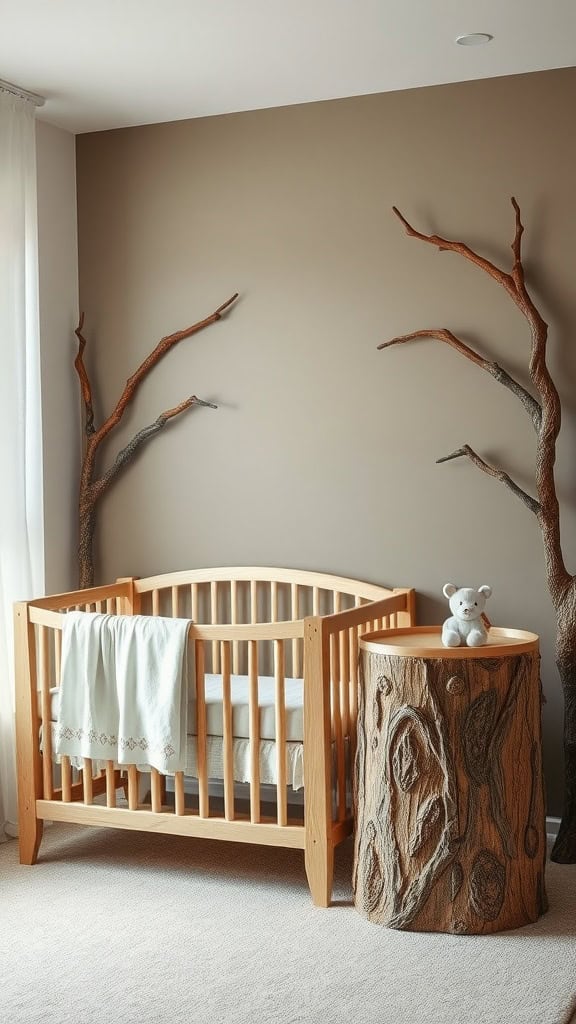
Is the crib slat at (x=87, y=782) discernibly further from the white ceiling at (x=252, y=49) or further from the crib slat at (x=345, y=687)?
the white ceiling at (x=252, y=49)

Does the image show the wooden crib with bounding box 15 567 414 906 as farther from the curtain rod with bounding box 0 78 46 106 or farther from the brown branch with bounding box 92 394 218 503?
the curtain rod with bounding box 0 78 46 106

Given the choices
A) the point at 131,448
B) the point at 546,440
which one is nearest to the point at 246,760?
the point at 546,440

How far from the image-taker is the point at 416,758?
9.01 ft

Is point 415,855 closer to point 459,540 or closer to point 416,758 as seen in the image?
point 416,758

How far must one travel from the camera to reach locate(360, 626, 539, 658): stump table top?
9.02ft

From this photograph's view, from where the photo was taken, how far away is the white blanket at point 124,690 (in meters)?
3.07

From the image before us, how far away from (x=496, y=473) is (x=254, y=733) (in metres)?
1.09

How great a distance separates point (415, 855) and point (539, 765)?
1.32 feet

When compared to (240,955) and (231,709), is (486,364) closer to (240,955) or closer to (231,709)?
(231,709)

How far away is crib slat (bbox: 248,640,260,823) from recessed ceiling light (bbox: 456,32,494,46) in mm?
1784

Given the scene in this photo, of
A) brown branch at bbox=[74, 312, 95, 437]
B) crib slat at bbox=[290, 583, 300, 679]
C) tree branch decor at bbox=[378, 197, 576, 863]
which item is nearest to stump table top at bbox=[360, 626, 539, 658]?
tree branch decor at bbox=[378, 197, 576, 863]

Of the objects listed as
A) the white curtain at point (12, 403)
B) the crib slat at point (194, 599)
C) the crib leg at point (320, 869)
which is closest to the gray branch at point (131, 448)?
the white curtain at point (12, 403)

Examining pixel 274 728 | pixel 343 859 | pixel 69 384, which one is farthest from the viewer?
pixel 69 384

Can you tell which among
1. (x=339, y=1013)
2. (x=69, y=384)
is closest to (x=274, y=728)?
(x=339, y=1013)
